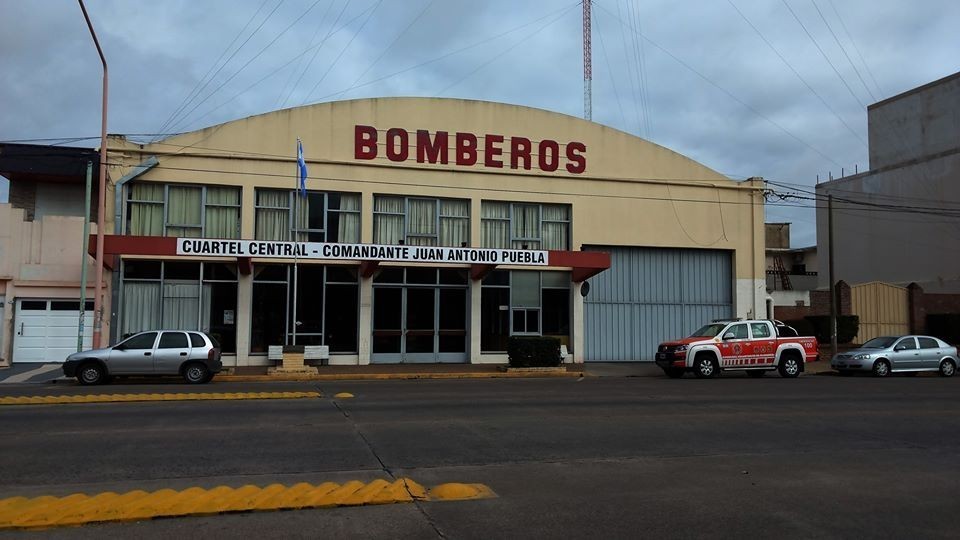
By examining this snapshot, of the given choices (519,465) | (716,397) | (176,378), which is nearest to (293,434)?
(519,465)

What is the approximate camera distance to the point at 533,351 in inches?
923

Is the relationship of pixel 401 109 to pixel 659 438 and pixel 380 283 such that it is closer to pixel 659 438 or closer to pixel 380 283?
pixel 380 283

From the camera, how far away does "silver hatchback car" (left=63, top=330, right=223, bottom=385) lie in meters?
18.0

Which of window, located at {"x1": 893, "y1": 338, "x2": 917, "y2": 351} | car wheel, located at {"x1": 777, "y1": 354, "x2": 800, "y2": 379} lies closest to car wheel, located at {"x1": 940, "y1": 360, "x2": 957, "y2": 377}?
window, located at {"x1": 893, "y1": 338, "x2": 917, "y2": 351}

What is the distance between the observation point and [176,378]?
66.7 feet

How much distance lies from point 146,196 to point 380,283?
8.16 metres

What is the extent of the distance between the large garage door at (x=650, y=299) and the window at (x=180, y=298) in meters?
12.7

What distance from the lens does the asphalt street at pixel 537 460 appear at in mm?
6227

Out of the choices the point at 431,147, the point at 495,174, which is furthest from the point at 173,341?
the point at 495,174

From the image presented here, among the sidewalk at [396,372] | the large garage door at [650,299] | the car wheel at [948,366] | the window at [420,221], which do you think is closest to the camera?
the sidewalk at [396,372]

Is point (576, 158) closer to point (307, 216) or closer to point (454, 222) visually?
point (454, 222)

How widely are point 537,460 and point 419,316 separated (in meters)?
17.5

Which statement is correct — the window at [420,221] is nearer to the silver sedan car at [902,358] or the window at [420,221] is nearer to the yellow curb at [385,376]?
the yellow curb at [385,376]

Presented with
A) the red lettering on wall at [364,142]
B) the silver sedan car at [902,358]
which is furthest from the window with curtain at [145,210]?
the silver sedan car at [902,358]
